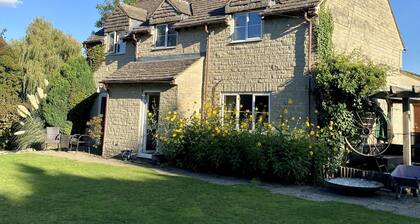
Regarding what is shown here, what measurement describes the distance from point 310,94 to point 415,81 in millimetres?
9879

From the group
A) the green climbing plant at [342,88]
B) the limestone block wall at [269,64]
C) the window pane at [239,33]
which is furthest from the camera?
the window pane at [239,33]

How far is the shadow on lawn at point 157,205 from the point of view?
263 inches

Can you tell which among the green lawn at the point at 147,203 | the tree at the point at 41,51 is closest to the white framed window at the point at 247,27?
the green lawn at the point at 147,203

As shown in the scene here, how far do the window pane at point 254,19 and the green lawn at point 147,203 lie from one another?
7492 millimetres

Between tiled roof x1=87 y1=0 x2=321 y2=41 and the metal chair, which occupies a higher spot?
tiled roof x1=87 y1=0 x2=321 y2=41

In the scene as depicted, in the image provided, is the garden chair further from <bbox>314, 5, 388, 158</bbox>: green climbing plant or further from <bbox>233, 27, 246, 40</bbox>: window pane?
<bbox>314, 5, 388, 158</bbox>: green climbing plant

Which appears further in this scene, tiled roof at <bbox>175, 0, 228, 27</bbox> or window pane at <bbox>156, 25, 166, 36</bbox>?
window pane at <bbox>156, 25, 166, 36</bbox>

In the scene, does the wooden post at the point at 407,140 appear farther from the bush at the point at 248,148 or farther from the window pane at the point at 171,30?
the window pane at the point at 171,30

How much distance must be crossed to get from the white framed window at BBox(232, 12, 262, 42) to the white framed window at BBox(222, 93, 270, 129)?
239cm

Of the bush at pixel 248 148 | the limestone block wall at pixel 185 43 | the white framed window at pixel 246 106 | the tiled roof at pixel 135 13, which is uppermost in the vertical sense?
the tiled roof at pixel 135 13

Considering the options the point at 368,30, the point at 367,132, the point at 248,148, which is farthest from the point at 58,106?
the point at 368,30

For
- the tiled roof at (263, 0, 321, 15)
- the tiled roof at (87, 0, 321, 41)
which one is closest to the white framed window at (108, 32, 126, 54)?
the tiled roof at (87, 0, 321, 41)

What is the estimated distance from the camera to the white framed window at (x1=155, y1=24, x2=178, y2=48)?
18056 millimetres

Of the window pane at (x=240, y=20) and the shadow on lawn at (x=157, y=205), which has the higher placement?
the window pane at (x=240, y=20)
